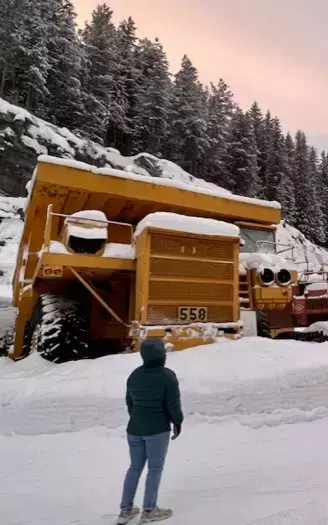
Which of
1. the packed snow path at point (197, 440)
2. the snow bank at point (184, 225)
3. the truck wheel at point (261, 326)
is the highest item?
the snow bank at point (184, 225)

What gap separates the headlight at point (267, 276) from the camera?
24.3ft

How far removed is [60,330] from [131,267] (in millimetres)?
1460

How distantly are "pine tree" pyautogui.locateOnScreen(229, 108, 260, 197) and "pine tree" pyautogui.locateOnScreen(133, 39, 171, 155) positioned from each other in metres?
8.43

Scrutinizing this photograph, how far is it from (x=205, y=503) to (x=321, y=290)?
1086cm

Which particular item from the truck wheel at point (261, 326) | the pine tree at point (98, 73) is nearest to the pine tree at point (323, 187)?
the pine tree at point (98, 73)

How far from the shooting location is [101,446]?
412 centimetres

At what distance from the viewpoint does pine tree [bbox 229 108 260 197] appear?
4603cm

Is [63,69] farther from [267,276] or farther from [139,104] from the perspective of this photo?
[267,276]

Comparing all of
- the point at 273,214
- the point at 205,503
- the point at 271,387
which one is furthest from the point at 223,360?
the point at 273,214

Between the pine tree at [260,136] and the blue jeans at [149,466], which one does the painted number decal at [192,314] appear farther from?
the pine tree at [260,136]

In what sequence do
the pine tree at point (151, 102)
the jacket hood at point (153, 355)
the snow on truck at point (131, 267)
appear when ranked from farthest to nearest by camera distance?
the pine tree at point (151, 102) → the snow on truck at point (131, 267) → the jacket hood at point (153, 355)

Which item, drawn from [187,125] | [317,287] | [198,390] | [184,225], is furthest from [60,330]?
[187,125]

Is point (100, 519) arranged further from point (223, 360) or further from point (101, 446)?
point (223, 360)

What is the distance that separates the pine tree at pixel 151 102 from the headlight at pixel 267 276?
122 feet
